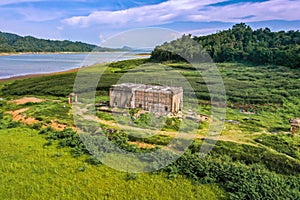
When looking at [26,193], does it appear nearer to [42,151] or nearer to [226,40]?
[42,151]

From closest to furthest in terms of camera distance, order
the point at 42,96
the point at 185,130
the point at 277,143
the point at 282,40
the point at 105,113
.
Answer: the point at 277,143, the point at 185,130, the point at 105,113, the point at 42,96, the point at 282,40

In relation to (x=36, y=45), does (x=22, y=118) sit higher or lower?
lower

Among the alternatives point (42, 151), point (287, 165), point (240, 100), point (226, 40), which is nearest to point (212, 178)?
point (287, 165)

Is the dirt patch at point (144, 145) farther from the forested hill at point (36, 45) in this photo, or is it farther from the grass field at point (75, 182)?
the forested hill at point (36, 45)

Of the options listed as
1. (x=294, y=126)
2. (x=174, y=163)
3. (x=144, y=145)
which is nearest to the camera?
(x=174, y=163)

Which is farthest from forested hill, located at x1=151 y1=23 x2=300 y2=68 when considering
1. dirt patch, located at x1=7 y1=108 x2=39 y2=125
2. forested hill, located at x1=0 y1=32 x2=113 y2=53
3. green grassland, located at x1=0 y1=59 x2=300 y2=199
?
forested hill, located at x1=0 y1=32 x2=113 y2=53

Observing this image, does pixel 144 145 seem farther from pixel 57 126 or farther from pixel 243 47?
pixel 243 47

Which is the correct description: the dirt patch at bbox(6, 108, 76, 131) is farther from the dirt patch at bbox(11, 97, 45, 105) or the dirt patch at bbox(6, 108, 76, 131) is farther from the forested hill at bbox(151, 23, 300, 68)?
the forested hill at bbox(151, 23, 300, 68)

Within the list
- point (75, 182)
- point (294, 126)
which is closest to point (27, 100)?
point (75, 182)
